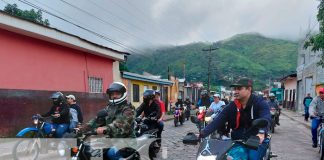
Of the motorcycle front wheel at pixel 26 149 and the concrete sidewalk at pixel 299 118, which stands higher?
the motorcycle front wheel at pixel 26 149

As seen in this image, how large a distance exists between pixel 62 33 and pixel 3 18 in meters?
3.13

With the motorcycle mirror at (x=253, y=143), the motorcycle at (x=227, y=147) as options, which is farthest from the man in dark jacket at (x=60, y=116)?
the motorcycle mirror at (x=253, y=143)

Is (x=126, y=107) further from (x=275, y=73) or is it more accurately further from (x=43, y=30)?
(x=275, y=73)

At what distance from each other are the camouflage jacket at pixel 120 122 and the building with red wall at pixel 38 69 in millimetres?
6869

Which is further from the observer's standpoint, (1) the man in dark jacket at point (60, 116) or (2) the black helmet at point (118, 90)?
(1) the man in dark jacket at point (60, 116)

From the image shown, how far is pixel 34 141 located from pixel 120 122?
400 cm

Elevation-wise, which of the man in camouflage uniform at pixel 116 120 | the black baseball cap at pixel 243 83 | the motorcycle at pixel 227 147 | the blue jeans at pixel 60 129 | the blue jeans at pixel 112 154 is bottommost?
the blue jeans at pixel 60 129

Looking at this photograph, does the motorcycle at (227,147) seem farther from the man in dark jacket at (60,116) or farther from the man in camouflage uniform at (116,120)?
the man in dark jacket at (60,116)

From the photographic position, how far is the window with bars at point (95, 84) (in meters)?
16.8

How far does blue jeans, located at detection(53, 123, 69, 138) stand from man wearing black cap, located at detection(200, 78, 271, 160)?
15.7 feet

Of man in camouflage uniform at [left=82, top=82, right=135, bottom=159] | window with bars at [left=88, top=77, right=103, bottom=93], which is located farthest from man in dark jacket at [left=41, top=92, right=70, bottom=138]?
window with bars at [left=88, top=77, right=103, bottom=93]

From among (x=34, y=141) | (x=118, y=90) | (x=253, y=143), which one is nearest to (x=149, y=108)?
(x=34, y=141)

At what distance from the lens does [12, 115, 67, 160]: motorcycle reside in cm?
744

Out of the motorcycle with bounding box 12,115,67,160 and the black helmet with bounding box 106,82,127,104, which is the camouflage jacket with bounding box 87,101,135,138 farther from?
the motorcycle with bounding box 12,115,67,160
